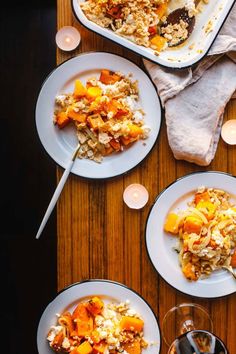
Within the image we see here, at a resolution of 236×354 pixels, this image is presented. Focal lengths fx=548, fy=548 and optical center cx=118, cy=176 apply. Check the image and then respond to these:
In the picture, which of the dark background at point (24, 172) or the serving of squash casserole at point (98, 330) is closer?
the serving of squash casserole at point (98, 330)

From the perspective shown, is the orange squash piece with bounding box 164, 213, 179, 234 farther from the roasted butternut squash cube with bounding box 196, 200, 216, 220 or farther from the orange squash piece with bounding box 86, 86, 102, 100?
the orange squash piece with bounding box 86, 86, 102, 100

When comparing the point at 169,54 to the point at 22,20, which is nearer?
the point at 169,54

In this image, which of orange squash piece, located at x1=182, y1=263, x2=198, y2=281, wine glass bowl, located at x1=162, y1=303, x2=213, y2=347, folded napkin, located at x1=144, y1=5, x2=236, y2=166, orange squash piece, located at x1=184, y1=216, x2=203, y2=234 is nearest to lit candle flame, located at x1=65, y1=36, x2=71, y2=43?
folded napkin, located at x1=144, y1=5, x2=236, y2=166

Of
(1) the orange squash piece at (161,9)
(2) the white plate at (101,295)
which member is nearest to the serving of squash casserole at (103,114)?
(1) the orange squash piece at (161,9)

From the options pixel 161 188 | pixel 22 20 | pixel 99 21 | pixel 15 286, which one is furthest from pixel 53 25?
pixel 15 286

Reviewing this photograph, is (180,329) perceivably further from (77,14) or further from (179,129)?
(77,14)

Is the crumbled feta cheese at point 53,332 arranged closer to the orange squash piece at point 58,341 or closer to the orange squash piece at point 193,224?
the orange squash piece at point 58,341
